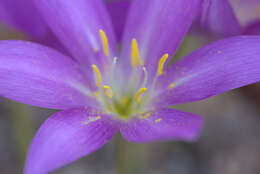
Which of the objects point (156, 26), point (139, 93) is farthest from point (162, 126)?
point (156, 26)

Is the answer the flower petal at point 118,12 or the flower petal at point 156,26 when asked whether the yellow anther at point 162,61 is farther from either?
the flower petal at point 118,12

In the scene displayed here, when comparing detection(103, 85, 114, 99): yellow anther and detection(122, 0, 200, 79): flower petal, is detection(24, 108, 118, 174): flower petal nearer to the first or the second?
detection(103, 85, 114, 99): yellow anther

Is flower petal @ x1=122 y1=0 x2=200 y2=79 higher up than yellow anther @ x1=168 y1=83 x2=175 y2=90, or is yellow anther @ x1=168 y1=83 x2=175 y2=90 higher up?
flower petal @ x1=122 y1=0 x2=200 y2=79

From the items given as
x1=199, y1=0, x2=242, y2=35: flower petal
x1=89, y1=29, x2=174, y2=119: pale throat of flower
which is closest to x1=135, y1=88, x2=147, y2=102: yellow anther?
x1=89, y1=29, x2=174, y2=119: pale throat of flower

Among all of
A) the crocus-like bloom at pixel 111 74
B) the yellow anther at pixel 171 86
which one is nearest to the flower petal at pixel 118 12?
the crocus-like bloom at pixel 111 74

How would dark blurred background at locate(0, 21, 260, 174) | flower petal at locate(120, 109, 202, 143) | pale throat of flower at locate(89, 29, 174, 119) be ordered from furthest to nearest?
dark blurred background at locate(0, 21, 260, 174) < pale throat of flower at locate(89, 29, 174, 119) < flower petal at locate(120, 109, 202, 143)

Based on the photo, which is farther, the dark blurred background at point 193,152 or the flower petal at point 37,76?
the dark blurred background at point 193,152

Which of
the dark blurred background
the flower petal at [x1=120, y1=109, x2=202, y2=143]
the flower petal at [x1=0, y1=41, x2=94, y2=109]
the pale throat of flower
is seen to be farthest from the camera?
the dark blurred background
